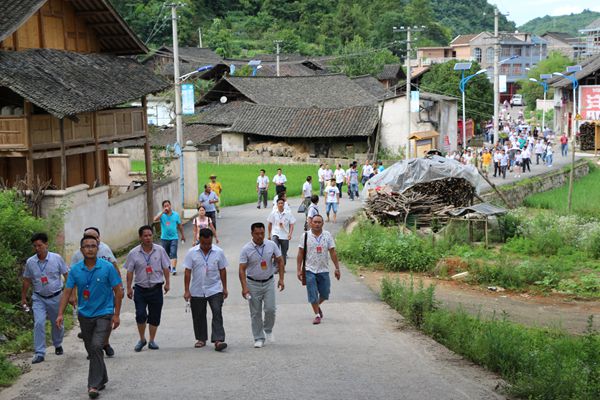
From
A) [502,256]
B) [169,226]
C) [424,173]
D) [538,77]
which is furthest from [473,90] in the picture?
[169,226]

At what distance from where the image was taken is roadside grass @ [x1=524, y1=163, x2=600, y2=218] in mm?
29000

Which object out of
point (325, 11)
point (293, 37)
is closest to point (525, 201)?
point (293, 37)

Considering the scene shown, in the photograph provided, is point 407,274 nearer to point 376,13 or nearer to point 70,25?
point 70,25

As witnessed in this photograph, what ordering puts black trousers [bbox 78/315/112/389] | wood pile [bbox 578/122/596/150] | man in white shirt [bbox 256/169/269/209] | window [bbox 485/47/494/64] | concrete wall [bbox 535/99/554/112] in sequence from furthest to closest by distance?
window [bbox 485/47/494/64] → concrete wall [bbox 535/99/554/112] → wood pile [bbox 578/122/596/150] → man in white shirt [bbox 256/169/269/209] → black trousers [bbox 78/315/112/389]

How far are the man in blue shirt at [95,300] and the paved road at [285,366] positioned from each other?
395mm

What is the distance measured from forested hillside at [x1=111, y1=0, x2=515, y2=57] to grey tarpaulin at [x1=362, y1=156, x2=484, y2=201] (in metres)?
65.4

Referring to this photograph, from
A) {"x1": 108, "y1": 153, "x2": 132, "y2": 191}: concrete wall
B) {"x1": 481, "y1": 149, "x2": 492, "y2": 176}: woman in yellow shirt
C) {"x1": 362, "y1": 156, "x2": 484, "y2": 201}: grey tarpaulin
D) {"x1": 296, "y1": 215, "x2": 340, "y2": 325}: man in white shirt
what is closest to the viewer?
{"x1": 296, "y1": 215, "x2": 340, "y2": 325}: man in white shirt

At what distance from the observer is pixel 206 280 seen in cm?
1082

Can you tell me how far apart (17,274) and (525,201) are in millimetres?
24877

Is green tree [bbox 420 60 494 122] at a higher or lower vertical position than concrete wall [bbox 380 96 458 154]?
higher

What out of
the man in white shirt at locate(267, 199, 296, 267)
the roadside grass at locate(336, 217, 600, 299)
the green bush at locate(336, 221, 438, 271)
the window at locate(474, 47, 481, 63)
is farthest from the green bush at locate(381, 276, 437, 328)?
the window at locate(474, 47, 481, 63)

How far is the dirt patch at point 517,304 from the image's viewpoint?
16484 mm

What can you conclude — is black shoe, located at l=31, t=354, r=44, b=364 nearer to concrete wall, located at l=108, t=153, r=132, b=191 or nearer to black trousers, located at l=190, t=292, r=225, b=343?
black trousers, located at l=190, t=292, r=225, b=343

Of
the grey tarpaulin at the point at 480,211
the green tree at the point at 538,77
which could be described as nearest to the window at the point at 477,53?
the green tree at the point at 538,77
